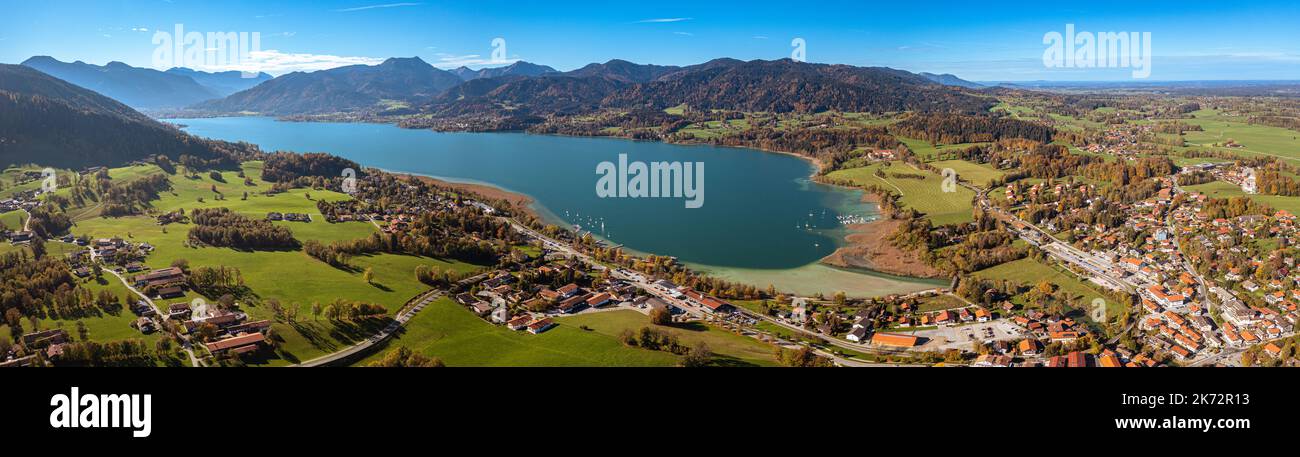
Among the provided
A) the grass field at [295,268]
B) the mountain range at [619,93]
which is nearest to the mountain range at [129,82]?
the mountain range at [619,93]

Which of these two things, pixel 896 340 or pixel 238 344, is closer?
pixel 238 344

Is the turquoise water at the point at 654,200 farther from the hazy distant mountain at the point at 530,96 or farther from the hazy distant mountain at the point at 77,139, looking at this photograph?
the hazy distant mountain at the point at 530,96

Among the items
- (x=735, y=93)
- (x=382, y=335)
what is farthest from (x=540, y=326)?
(x=735, y=93)

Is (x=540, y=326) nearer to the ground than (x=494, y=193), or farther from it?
nearer to the ground

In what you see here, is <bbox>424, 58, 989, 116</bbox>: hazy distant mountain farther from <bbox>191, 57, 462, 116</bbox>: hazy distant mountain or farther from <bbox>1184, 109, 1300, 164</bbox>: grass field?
<bbox>1184, 109, 1300, 164</bbox>: grass field

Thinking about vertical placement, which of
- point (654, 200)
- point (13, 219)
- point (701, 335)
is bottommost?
point (701, 335)

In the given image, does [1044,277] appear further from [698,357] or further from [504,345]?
[504,345]
